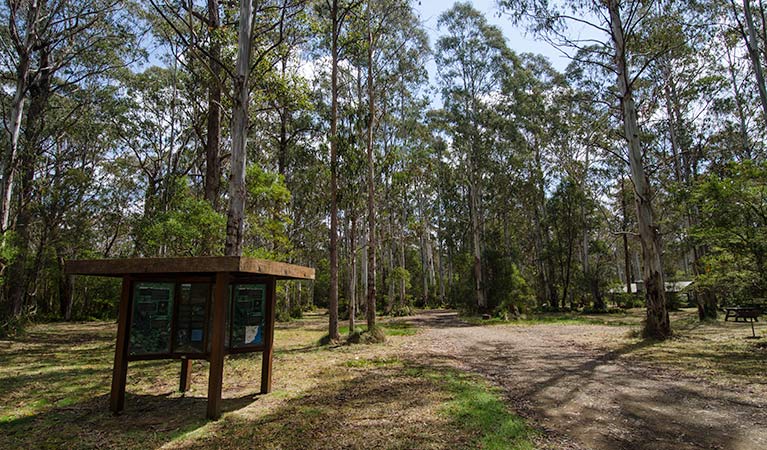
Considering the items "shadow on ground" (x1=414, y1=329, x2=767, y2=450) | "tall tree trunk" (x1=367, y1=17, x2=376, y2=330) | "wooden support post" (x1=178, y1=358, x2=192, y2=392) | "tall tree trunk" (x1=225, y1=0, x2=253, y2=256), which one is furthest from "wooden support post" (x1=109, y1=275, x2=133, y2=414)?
"tall tree trunk" (x1=367, y1=17, x2=376, y2=330)

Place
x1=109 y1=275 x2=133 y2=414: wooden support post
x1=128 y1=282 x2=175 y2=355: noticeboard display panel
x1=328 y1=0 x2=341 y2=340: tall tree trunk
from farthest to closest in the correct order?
x1=328 y1=0 x2=341 y2=340: tall tree trunk, x1=128 y1=282 x2=175 y2=355: noticeboard display panel, x1=109 y1=275 x2=133 y2=414: wooden support post

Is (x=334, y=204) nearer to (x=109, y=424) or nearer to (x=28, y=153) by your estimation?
(x=109, y=424)

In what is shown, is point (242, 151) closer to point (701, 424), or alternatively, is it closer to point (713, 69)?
point (701, 424)

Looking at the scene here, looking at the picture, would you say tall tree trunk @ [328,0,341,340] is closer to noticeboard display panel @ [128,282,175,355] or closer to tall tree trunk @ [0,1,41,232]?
noticeboard display panel @ [128,282,175,355]

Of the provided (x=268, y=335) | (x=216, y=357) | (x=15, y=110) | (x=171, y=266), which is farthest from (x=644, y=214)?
(x=15, y=110)

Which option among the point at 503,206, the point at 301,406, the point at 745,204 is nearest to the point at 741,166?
the point at 745,204

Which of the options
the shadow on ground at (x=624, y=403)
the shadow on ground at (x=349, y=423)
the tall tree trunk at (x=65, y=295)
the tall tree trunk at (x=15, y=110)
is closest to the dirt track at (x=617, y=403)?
the shadow on ground at (x=624, y=403)

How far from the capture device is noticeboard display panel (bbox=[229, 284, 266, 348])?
16.9ft

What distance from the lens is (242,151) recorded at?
7.92 metres

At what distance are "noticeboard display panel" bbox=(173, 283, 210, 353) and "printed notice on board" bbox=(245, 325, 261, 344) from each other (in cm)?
52

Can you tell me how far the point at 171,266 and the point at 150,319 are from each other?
3.99 feet

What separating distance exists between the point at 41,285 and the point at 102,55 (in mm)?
16390

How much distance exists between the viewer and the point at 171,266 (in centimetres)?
421

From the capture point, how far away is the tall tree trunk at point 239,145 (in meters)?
7.65
